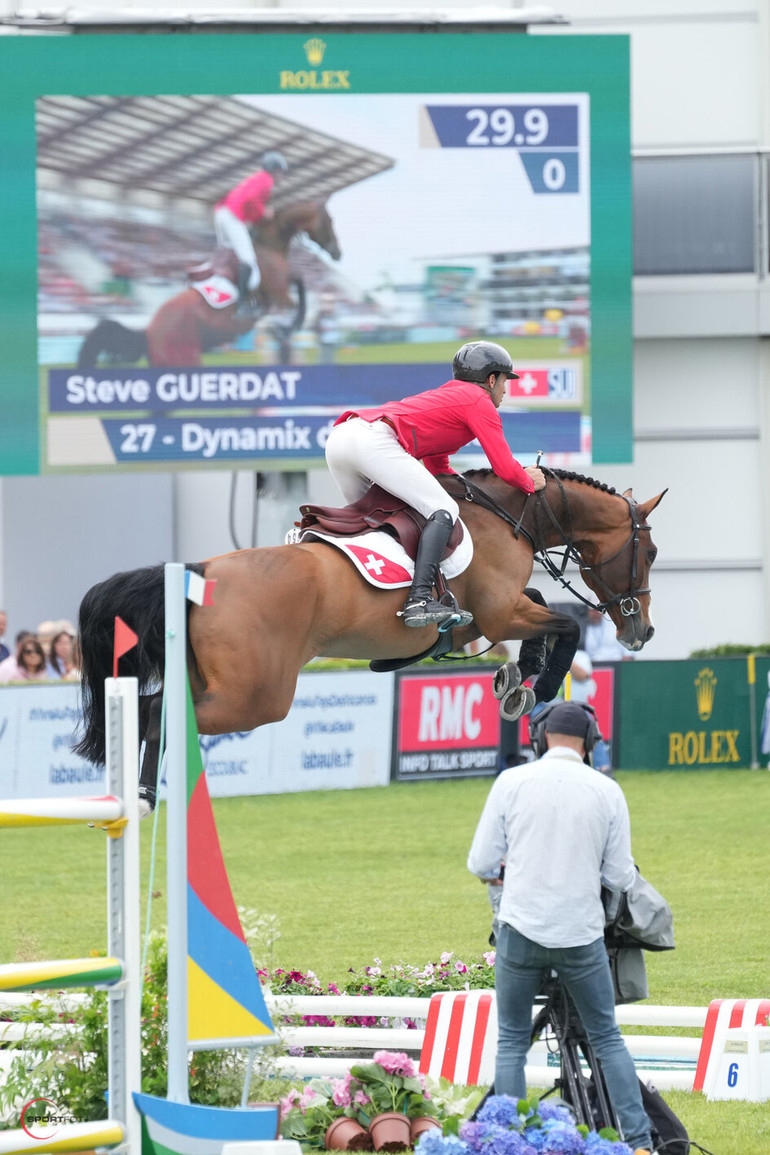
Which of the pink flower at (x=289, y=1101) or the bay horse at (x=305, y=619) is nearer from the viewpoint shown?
the bay horse at (x=305, y=619)

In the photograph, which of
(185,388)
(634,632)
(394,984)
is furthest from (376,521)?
(185,388)

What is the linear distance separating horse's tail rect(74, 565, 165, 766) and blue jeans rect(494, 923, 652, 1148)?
1.43 metres

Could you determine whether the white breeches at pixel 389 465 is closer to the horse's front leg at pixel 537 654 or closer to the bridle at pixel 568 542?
the bridle at pixel 568 542

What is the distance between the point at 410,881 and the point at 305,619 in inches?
252

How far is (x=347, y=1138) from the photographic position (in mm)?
5402

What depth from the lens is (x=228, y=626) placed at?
5184mm

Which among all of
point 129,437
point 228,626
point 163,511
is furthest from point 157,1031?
point 163,511

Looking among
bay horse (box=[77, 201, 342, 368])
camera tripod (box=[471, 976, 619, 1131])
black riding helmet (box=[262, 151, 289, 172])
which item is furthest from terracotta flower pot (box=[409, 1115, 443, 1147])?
black riding helmet (box=[262, 151, 289, 172])

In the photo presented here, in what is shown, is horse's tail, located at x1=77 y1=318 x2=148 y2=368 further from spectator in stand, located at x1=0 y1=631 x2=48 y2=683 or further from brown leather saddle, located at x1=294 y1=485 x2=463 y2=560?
brown leather saddle, located at x1=294 y1=485 x2=463 y2=560

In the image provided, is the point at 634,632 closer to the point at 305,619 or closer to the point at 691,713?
the point at 305,619

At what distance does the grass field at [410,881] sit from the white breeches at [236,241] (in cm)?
505

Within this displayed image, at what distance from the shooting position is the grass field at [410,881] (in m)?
A: 8.53

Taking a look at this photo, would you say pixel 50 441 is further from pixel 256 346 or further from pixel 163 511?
pixel 163 511

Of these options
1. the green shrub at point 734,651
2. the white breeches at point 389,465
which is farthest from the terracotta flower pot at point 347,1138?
the green shrub at point 734,651
